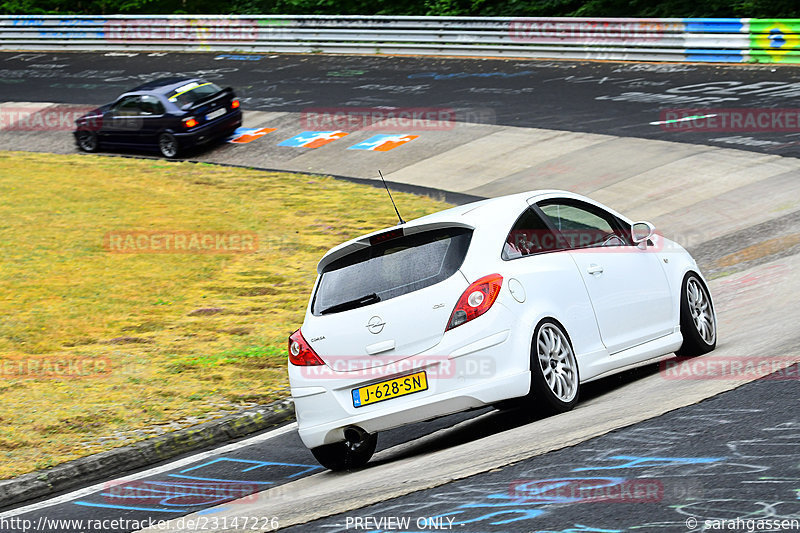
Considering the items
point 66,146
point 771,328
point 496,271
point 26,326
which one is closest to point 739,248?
point 771,328

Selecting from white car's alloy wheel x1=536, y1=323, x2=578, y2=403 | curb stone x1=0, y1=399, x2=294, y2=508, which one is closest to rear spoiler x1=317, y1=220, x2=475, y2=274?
white car's alloy wheel x1=536, y1=323, x2=578, y2=403

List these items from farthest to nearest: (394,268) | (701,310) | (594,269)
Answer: (701,310) < (594,269) < (394,268)

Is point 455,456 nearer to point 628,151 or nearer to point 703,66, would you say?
point 628,151

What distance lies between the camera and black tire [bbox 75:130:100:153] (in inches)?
1059

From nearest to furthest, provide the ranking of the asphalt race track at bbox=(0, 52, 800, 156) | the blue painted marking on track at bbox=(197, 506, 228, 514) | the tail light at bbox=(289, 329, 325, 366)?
the blue painted marking on track at bbox=(197, 506, 228, 514)
the tail light at bbox=(289, 329, 325, 366)
the asphalt race track at bbox=(0, 52, 800, 156)

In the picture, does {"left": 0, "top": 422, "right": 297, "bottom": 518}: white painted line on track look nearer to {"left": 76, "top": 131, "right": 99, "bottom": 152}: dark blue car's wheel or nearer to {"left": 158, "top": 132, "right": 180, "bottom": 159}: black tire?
{"left": 158, "top": 132, "right": 180, "bottom": 159}: black tire

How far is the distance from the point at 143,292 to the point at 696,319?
813 centimetres

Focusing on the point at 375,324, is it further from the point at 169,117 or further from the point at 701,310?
the point at 169,117

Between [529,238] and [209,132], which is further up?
[529,238]

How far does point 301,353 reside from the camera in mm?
7504

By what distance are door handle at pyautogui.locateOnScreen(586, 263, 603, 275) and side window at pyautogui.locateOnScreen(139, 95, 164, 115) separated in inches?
747

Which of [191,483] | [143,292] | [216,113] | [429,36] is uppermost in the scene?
[429,36]

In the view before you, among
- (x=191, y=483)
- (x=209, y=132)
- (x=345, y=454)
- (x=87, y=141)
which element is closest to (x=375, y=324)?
(x=345, y=454)

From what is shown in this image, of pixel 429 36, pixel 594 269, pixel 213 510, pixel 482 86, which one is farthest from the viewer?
pixel 429 36
